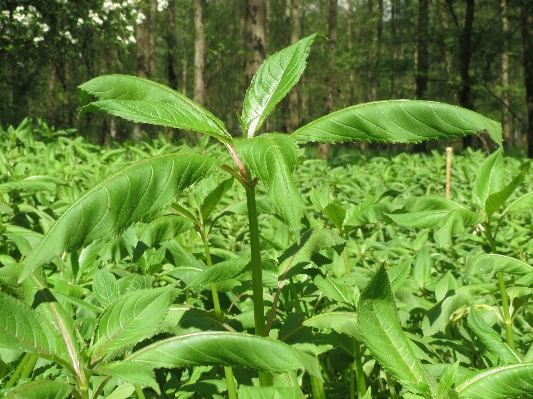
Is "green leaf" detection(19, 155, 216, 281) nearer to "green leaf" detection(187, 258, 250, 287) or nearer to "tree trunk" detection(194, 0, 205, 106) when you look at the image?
"green leaf" detection(187, 258, 250, 287)

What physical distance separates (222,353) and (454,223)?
2.46 feet

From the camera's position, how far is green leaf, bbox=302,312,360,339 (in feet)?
3.61

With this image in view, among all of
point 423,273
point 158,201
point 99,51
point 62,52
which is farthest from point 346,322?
point 99,51

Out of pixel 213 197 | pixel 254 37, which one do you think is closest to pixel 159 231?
pixel 213 197

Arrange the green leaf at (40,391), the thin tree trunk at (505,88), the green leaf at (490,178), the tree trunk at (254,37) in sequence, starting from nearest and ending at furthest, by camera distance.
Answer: the green leaf at (40,391)
the green leaf at (490,178)
the tree trunk at (254,37)
the thin tree trunk at (505,88)

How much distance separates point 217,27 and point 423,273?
3488cm

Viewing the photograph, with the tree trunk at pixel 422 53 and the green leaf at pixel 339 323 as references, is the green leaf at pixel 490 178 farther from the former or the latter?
the tree trunk at pixel 422 53

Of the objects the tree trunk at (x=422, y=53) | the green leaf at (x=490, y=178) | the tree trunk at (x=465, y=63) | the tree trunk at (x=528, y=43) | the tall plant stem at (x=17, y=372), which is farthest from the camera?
the tree trunk at (x=422, y=53)

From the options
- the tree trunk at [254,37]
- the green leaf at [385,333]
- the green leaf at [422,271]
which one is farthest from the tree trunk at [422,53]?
the green leaf at [385,333]

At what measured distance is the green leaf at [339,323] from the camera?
3.61 feet

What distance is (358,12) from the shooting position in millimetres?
42812

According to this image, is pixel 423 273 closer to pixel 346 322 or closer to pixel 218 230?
pixel 346 322

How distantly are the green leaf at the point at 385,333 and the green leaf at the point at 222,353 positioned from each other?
4.8 inches

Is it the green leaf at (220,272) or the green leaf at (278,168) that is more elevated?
the green leaf at (278,168)
